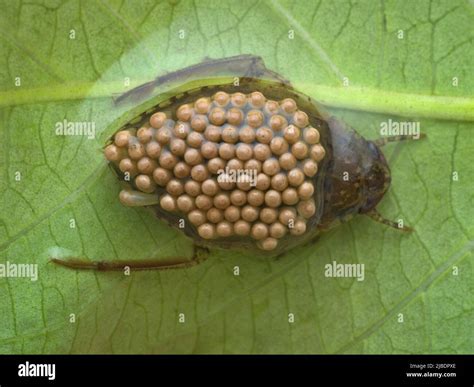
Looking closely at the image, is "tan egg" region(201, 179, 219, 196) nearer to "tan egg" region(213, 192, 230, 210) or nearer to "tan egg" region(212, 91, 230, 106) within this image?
"tan egg" region(213, 192, 230, 210)

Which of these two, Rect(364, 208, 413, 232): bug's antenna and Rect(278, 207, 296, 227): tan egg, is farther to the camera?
Rect(364, 208, 413, 232): bug's antenna

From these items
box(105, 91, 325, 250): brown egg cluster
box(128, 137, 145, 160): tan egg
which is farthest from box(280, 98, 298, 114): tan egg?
box(128, 137, 145, 160): tan egg

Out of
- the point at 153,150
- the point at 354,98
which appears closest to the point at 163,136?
the point at 153,150

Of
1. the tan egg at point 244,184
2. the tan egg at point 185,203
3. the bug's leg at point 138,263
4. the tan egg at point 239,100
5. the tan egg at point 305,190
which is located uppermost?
the tan egg at point 239,100

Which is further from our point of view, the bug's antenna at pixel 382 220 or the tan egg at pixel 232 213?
the bug's antenna at pixel 382 220

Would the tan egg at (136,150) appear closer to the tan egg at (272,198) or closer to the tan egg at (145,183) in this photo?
the tan egg at (145,183)

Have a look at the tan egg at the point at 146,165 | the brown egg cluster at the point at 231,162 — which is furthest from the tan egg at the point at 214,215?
the tan egg at the point at 146,165

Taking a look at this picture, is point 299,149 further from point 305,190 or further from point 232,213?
point 232,213
